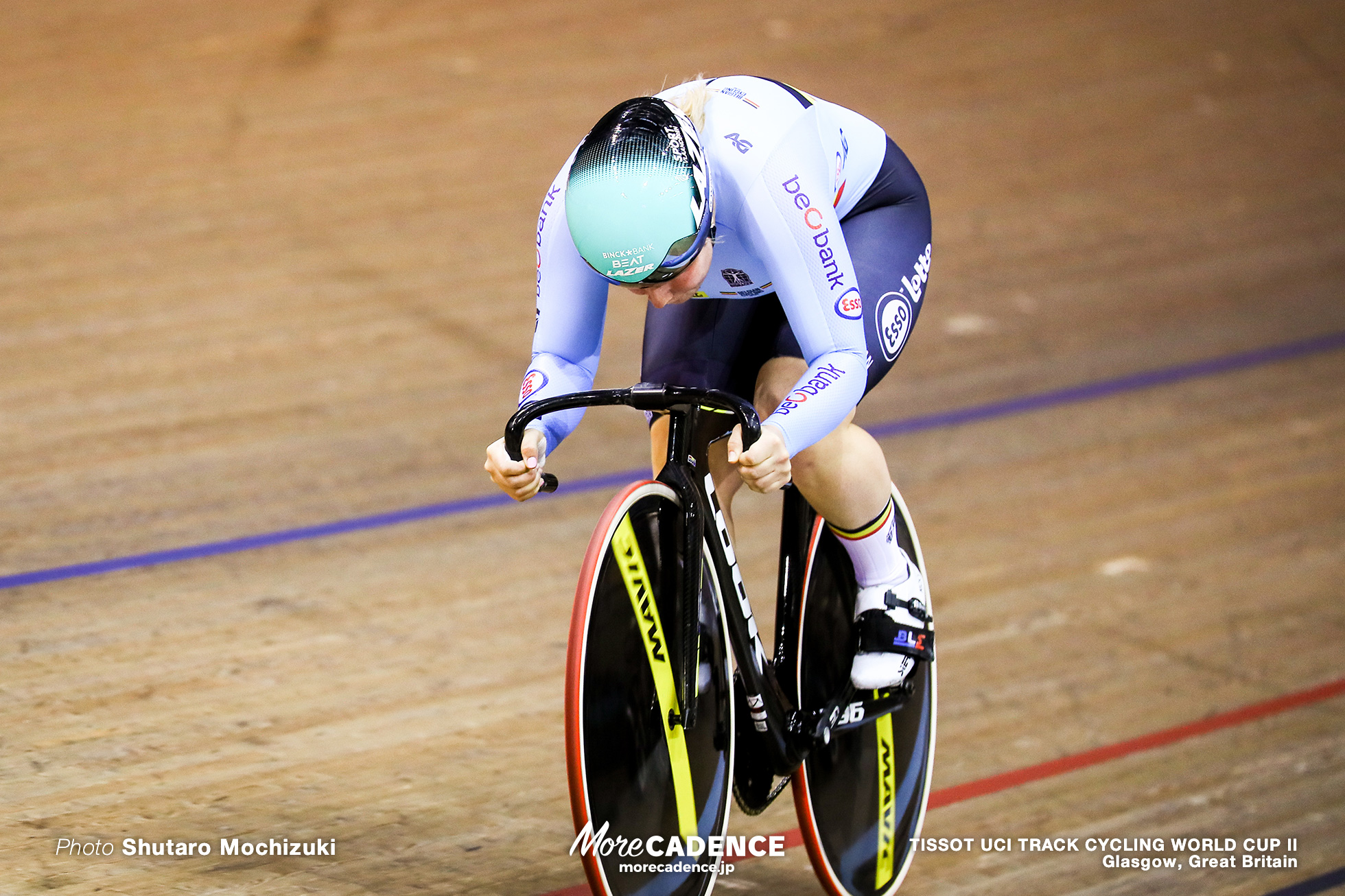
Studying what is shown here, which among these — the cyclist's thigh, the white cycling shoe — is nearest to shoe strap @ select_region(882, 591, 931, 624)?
the white cycling shoe

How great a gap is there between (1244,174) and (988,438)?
2774 millimetres

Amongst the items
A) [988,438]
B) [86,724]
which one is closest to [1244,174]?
[988,438]

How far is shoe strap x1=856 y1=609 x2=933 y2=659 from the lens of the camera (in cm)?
217

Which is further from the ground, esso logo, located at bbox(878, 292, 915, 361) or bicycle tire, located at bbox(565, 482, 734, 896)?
esso logo, located at bbox(878, 292, 915, 361)

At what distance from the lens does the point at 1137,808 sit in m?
Answer: 2.75

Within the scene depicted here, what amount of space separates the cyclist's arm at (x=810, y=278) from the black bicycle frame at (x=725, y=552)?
117mm

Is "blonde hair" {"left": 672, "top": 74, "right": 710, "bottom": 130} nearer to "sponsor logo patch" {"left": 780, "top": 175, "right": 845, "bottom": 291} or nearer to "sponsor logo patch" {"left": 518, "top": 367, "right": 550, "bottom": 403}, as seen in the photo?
"sponsor logo patch" {"left": 780, "top": 175, "right": 845, "bottom": 291}

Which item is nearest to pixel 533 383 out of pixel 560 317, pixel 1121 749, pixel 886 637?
pixel 560 317

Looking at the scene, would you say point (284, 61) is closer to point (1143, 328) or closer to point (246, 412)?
point (246, 412)

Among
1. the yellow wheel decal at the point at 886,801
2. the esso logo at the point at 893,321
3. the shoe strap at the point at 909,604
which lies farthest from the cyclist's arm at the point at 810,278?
the yellow wheel decal at the point at 886,801

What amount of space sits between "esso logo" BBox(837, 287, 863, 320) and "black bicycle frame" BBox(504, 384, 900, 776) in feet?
0.70

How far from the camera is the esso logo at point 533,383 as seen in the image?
1.87 meters

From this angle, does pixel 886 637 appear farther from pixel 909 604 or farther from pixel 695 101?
pixel 695 101

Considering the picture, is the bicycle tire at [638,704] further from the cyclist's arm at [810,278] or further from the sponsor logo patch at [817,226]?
the sponsor logo patch at [817,226]
